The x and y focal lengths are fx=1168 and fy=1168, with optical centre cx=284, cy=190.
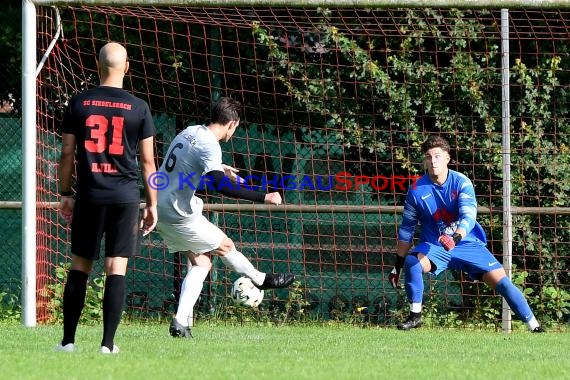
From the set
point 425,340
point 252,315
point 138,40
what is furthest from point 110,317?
point 138,40

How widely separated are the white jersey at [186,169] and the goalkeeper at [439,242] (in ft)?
6.67

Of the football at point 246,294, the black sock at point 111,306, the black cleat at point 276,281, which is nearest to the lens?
the black sock at point 111,306

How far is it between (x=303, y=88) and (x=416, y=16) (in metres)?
1.27

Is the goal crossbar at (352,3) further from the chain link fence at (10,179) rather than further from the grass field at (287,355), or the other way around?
the chain link fence at (10,179)

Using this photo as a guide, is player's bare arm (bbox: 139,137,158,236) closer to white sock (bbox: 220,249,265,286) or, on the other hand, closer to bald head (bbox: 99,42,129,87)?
bald head (bbox: 99,42,129,87)

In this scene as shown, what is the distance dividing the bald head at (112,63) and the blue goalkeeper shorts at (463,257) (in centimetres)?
383

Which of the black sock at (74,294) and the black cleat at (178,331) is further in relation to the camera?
the black cleat at (178,331)

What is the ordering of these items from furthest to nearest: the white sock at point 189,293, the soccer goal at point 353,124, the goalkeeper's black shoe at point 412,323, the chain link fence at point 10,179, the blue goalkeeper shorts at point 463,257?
the chain link fence at point 10,179 < the soccer goal at point 353,124 < the blue goalkeeper shorts at point 463,257 < the goalkeeper's black shoe at point 412,323 < the white sock at point 189,293

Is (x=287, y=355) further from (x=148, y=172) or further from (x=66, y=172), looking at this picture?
(x=66, y=172)

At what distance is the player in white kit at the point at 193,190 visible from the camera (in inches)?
314

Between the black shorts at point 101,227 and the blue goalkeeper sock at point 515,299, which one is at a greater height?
the black shorts at point 101,227

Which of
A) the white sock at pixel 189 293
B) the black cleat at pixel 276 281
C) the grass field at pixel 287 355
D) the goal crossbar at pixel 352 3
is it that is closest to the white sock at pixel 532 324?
the grass field at pixel 287 355

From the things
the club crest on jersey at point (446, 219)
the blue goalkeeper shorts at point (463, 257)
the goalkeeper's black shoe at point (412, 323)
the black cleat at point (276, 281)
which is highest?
the club crest on jersey at point (446, 219)

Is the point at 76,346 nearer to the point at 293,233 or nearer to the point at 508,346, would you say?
the point at 508,346
